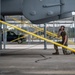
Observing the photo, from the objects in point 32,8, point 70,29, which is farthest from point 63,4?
point 70,29

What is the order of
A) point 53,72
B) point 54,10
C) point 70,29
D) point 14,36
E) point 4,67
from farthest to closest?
point 14,36
point 70,29
point 54,10
point 4,67
point 53,72

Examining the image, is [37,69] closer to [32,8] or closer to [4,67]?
[4,67]

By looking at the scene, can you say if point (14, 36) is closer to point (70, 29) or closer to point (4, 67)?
point (70, 29)

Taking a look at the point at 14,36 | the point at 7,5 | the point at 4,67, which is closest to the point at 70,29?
the point at 14,36

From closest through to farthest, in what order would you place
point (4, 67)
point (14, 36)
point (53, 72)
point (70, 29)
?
point (53, 72) < point (4, 67) < point (70, 29) < point (14, 36)

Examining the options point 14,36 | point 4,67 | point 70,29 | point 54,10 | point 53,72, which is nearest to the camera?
point 53,72

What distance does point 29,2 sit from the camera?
39.8 feet

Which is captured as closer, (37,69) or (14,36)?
(37,69)

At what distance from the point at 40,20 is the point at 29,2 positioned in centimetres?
83

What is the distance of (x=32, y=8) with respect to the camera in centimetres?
1205

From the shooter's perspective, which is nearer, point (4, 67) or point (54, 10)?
point (4, 67)

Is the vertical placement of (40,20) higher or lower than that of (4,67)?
higher

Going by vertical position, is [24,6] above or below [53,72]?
above

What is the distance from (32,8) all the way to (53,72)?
3365mm
